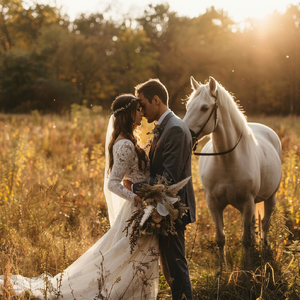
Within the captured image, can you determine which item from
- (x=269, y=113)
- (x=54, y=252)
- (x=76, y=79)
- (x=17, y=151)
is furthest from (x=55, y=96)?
(x=54, y=252)

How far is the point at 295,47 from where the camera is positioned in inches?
942

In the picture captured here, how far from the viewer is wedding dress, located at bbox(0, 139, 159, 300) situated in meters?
2.39

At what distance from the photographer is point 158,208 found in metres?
2.09

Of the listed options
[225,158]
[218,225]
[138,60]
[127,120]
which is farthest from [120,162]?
[138,60]

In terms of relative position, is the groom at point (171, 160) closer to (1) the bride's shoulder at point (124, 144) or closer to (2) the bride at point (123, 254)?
(2) the bride at point (123, 254)

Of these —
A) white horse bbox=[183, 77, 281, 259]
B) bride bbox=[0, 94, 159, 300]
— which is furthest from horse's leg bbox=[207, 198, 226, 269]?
bride bbox=[0, 94, 159, 300]

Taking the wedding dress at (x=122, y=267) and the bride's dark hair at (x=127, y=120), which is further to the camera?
the bride's dark hair at (x=127, y=120)

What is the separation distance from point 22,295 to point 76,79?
3047 cm

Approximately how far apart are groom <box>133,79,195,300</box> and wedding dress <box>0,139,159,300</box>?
0.13m

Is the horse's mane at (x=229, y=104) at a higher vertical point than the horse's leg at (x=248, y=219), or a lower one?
higher

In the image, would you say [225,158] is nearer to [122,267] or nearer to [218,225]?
[218,225]

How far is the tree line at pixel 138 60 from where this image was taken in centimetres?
2670

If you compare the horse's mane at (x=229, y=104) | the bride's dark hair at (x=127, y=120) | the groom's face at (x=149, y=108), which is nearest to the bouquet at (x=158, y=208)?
the bride's dark hair at (x=127, y=120)

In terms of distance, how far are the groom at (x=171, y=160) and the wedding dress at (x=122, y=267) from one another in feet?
0.43
